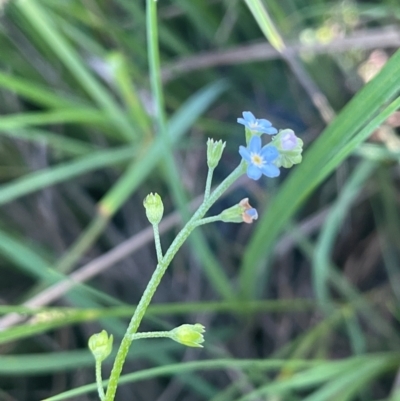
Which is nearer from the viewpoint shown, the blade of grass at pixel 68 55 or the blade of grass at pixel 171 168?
the blade of grass at pixel 171 168

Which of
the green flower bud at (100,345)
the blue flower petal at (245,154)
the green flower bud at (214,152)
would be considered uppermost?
the green flower bud at (214,152)

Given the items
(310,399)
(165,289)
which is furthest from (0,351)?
(310,399)

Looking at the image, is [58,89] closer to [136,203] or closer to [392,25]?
[136,203]

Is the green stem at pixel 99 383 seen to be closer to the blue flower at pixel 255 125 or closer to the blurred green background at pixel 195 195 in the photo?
the blue flower at pixel 255 125

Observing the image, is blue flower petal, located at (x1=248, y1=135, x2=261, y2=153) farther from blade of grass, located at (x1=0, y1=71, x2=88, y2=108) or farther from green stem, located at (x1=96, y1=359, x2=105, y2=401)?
blade of grass, located at (x1=0, y1=71, x2=88, y2=108)

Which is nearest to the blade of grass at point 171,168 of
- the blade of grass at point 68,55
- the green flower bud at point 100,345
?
the blade of grass at point 68,55

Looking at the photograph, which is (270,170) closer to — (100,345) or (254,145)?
(254,145)
